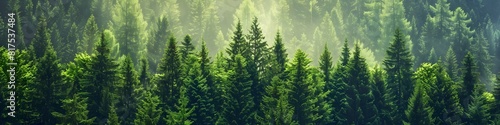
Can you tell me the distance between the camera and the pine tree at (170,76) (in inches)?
2960

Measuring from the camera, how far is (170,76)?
76000 mm

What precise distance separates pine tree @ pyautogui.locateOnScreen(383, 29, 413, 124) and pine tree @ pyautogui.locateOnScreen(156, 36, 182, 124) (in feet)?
83.7

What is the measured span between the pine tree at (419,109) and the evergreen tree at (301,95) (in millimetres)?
11094

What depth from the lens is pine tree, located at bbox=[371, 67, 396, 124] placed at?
264 ft

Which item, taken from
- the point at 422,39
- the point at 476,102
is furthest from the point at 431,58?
the point at 476,102

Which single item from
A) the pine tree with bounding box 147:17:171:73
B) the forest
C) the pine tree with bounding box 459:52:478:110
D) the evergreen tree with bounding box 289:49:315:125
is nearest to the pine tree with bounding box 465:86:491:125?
the forest

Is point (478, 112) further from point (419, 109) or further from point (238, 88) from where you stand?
point (238, 88)

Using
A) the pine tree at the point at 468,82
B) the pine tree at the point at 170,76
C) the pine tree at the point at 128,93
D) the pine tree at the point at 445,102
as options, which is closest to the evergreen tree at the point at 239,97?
the pine tree at the point at 170,76

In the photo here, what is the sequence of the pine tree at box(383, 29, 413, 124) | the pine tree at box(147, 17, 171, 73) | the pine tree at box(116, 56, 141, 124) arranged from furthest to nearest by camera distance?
the pine tree at box(147, 17, 171, 73) < the pine tree at box(383, 29, 413, 124) < the pine tree at box(116, 56, 141, 124)

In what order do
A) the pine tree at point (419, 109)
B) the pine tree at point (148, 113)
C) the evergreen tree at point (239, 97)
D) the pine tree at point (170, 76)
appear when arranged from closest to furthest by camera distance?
1. the pine tree at point (148, 113)
2. the evergreen tree at point (239, 97)
3. the pine tree at point (170, 76)
4. the pine tree at point (419, 109)

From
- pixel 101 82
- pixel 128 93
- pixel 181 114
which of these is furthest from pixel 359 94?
pixel 101 82

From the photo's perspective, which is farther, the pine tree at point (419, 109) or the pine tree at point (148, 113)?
the pine tree at point (419, 109)

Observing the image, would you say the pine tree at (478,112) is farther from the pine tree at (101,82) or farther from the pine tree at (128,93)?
the pine tree at (101,82)

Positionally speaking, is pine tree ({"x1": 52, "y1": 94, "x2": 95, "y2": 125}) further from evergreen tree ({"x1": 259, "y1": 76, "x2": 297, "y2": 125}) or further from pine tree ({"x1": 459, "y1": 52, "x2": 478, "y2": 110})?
pine tree ({"x1": 459, "y1": 52, "x2": 478, "y2": 110})
